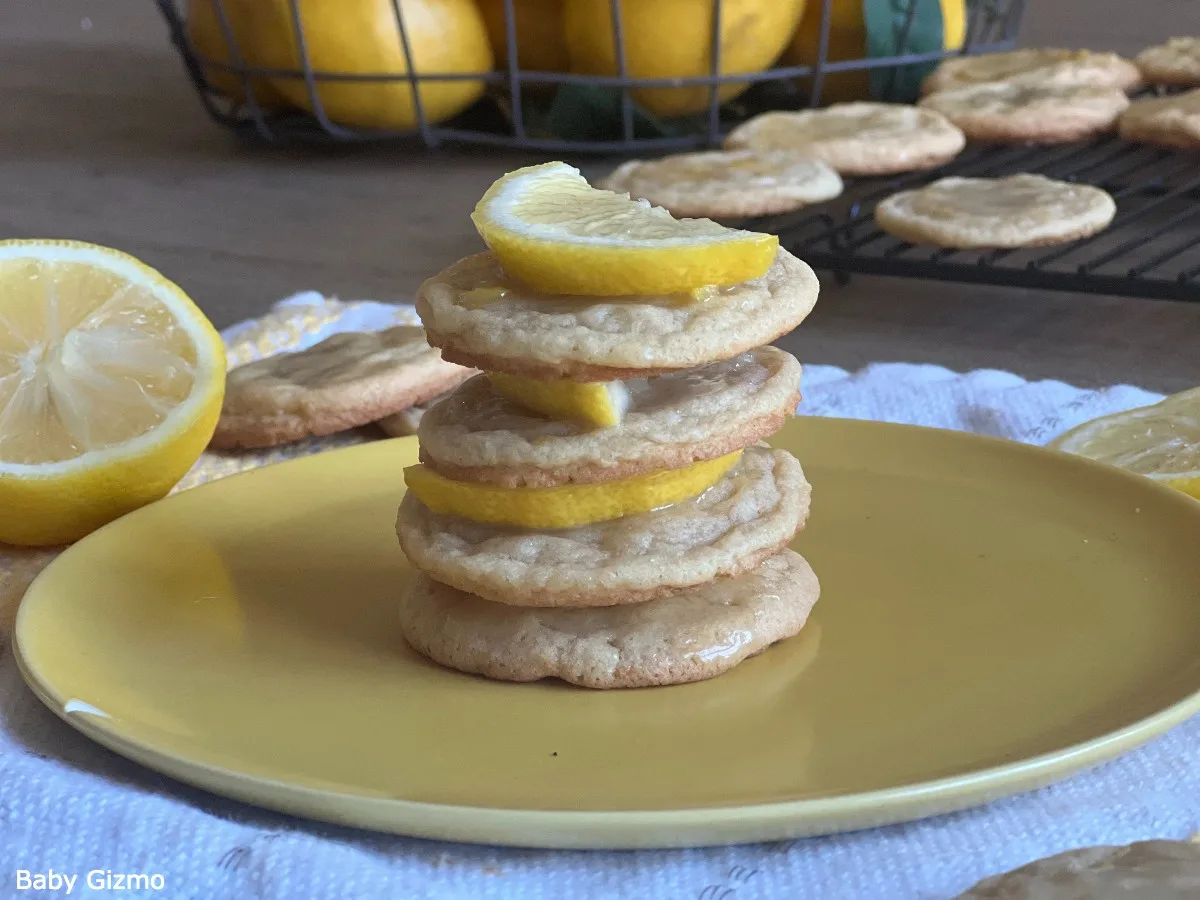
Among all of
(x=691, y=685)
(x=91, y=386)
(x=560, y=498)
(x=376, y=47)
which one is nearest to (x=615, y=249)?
(x=560, y=498)

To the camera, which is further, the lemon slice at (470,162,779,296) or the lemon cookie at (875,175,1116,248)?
the lemon cookie at (875,175,1116,248)

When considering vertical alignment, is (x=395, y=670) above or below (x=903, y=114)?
above

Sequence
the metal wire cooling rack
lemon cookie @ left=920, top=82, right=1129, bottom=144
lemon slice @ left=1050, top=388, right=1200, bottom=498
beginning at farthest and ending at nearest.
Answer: lemon cookie @ left=920, top=82, right=1129, bottom=144 → the metal wire cooling rack → lemon slice @ left=1050, top=388, right=1200, bottom=498

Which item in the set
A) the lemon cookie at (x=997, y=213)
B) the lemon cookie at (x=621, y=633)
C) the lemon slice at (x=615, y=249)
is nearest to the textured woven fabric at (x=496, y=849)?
the lemon cookie at (x=621, y=633)

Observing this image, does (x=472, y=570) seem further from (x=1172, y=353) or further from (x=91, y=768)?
(x=1172, y=353)

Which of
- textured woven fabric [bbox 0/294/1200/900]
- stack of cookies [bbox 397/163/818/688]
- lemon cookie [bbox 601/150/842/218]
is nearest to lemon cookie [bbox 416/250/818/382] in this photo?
stack of cookies [bbox 397/163/818/688]

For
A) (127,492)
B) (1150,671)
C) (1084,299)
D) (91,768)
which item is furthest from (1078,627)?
(1084,299)

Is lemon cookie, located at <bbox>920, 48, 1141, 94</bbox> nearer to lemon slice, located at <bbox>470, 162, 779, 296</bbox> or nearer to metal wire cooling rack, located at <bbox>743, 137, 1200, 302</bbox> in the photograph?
metal wire cooling rack, located at <bbox>743, 137, 1200, 302</bbox>
